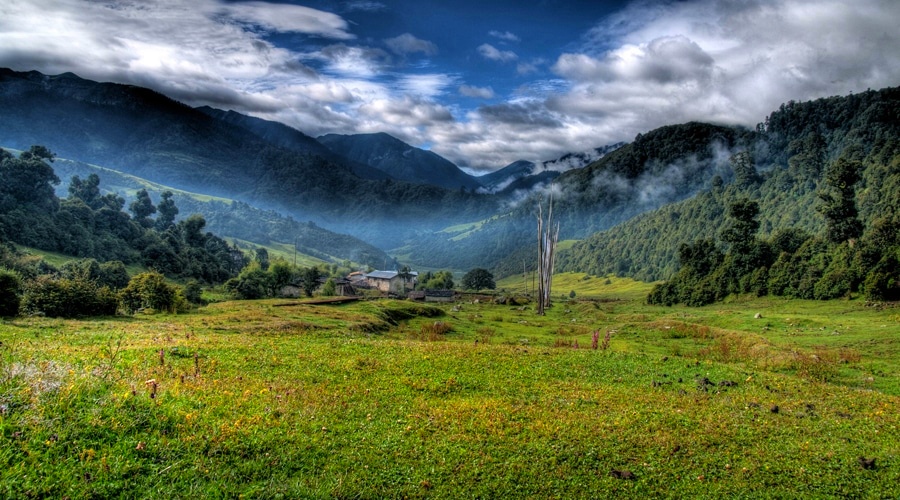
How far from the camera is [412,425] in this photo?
12336 millimetres

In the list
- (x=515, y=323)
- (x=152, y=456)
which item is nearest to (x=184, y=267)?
(x=515, y=323)

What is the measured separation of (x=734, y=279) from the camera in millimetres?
80375

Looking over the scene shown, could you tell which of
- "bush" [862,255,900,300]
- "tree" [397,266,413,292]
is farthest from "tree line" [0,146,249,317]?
"bush" [862,255,900,300]

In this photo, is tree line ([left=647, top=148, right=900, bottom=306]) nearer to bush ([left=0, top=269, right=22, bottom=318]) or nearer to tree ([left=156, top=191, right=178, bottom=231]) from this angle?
bush ([left=0, top=269, right=22, bottom=318])

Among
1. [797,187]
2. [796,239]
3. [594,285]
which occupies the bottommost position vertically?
[594,285]

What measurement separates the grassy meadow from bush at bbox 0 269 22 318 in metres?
7.90

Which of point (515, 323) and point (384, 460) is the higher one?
point (384, 460)

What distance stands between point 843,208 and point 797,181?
83.2 metres

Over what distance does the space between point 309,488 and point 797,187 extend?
16285 cm

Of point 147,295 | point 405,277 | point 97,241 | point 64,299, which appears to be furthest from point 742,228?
point 97,241

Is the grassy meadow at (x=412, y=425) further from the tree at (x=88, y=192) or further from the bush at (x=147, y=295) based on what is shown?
the tree at (x=88, y=192)

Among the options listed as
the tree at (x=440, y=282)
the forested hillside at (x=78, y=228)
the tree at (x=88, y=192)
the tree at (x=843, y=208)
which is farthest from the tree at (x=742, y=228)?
the tree at (x=88, y=192)

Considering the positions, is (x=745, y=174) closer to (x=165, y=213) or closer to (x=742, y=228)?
(x=742, y=228)

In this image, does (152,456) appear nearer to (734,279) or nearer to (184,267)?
(734,279)
